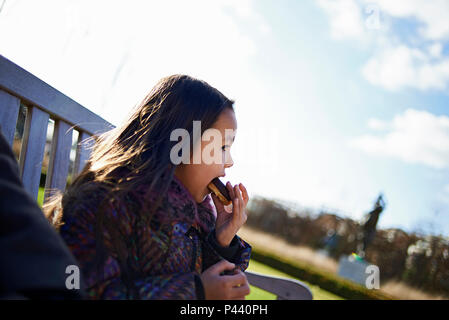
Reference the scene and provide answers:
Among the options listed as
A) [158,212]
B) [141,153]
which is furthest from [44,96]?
[158,212]

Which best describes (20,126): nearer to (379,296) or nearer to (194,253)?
(194,253)

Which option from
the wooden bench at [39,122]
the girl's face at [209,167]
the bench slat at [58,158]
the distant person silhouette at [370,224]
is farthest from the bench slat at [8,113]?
the distant person silhouette at [370,224]

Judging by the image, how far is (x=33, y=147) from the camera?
5.26 ft

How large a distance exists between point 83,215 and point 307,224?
1927cm

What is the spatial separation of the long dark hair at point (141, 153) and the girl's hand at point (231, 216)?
1.24 feet

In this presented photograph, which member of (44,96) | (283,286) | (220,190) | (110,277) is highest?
(44,96)

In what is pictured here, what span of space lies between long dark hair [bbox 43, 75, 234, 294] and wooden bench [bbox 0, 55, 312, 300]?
148 millimetres

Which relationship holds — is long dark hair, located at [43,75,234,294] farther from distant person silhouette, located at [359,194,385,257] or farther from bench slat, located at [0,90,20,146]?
distant person silhouette, located at [359,194,385,257]

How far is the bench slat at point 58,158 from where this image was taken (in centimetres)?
178

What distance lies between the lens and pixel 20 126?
171 centimetres

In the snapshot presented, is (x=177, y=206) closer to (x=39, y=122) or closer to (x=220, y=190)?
(x=220, y=190)

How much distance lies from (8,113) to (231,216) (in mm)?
1080

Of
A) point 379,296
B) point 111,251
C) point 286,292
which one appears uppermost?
point 111,251

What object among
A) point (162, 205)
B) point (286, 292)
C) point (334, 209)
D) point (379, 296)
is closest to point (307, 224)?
point (334, 209)
